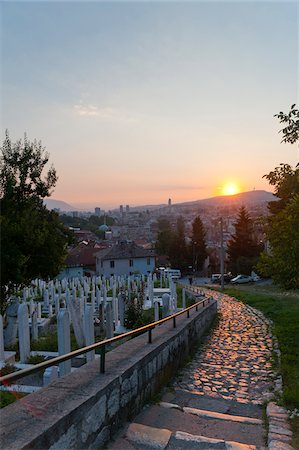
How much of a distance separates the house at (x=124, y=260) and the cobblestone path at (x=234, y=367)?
43.6 metres

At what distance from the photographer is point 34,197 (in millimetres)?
13516

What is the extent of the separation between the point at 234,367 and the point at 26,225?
7526 millimetres

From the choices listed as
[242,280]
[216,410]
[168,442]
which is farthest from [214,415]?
[242,280]

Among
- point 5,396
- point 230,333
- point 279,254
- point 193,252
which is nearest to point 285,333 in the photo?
point 230,333

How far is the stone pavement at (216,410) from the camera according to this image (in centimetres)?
369

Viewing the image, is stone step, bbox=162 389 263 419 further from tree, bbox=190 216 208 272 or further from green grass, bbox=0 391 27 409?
tree, bbox=190 216 208 272

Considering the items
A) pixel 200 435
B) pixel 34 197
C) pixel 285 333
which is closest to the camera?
pixel 200 435

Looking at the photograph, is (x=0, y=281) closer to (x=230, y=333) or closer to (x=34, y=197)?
(x=34, y=197)

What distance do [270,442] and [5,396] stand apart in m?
3.51

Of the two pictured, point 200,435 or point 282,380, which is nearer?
point 200,435

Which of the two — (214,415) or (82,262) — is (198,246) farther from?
(214,415)

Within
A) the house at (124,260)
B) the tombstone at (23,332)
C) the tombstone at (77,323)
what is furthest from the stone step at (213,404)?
the house at (124,260)

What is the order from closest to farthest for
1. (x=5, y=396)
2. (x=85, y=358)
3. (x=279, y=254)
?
(x=5, y=396), (x=85, y=358), (x=279, y=254)

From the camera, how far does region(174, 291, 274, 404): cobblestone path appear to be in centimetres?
566
